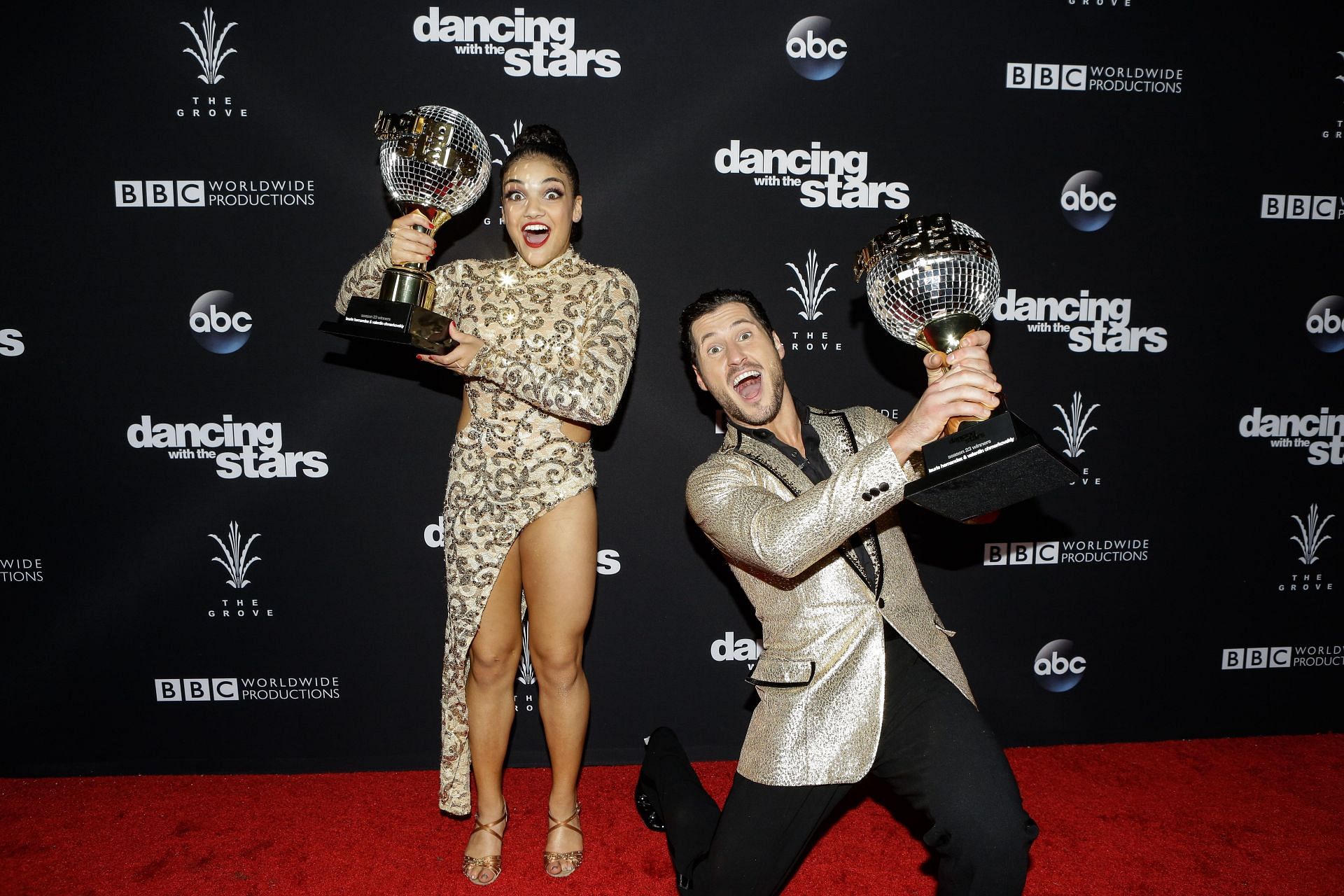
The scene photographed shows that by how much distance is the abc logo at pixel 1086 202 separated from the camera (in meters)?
2.79

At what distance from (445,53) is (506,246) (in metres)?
0.62

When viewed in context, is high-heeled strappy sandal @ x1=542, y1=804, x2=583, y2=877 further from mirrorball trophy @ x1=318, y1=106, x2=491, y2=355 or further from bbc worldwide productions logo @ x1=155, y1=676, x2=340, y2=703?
mirrorball trophy @ x1=318, y1=106, x2=491, y2=355

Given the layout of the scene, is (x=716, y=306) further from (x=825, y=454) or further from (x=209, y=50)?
(x=209, y=50)

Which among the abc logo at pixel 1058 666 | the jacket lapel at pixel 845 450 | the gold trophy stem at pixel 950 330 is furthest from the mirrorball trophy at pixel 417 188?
the abc logo at pixel 1058 666

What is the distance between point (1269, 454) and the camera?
294cm

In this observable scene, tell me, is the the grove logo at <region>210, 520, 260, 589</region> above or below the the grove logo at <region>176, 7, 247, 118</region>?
below

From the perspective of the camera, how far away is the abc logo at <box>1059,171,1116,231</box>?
2785 mm

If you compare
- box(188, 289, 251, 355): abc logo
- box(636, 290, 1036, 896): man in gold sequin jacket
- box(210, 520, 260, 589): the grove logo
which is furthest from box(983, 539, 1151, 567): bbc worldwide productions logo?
box(188, 289, 251, 355): abc logo

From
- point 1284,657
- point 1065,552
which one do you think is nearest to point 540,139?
point 1065,552

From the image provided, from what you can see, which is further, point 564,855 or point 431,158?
point 564,855

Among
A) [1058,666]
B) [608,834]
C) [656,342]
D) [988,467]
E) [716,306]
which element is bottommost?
[608,834]

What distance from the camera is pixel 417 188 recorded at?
200 centimetres

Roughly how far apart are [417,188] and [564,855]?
71.7 inches

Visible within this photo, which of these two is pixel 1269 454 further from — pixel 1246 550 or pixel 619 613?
pixel 619 613
